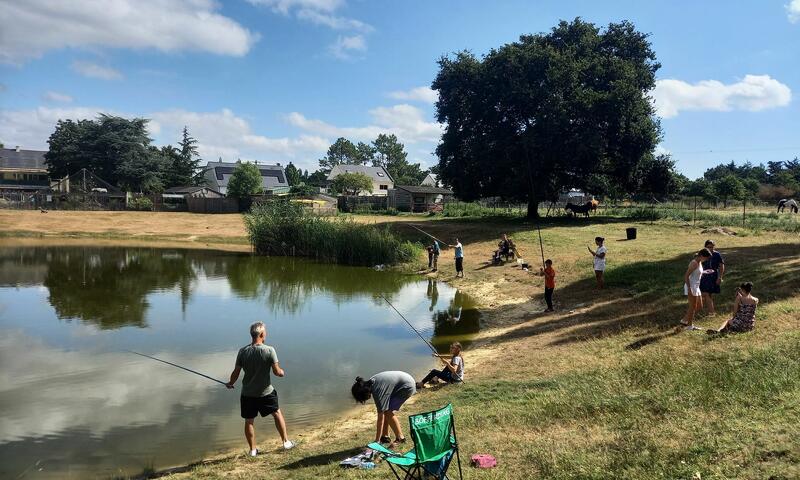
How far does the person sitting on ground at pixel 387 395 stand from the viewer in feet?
22.0

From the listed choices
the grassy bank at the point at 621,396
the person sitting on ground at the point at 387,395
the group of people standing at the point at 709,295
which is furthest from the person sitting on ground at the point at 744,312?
the person sitting on ground at the point at 387,395

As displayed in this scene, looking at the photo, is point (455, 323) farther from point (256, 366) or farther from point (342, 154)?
point (342, 154)

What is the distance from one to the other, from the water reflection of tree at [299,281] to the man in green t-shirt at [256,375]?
10.8 meters

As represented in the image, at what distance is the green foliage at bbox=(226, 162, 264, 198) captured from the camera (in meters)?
58.9

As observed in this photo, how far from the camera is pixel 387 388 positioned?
6.77 metres

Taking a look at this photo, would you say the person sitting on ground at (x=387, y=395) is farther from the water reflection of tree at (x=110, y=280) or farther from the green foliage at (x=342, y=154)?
the green foliage at (x=342, y=154)

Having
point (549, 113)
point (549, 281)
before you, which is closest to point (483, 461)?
point (549, 281)

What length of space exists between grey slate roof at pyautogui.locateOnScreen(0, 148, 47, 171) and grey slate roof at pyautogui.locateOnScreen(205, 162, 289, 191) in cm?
2285

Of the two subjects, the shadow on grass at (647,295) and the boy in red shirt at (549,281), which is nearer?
the shadow on grass at (647,295)


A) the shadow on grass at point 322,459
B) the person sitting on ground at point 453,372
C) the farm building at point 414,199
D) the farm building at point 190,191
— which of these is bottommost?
the shadow on grass at point 322,459

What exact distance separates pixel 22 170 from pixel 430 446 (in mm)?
86611

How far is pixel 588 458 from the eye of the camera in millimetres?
5465

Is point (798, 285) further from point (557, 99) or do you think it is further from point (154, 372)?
point (557, 99)

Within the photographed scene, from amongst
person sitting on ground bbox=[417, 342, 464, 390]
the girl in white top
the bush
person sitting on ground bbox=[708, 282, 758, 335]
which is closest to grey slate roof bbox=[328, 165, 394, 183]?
the bush
